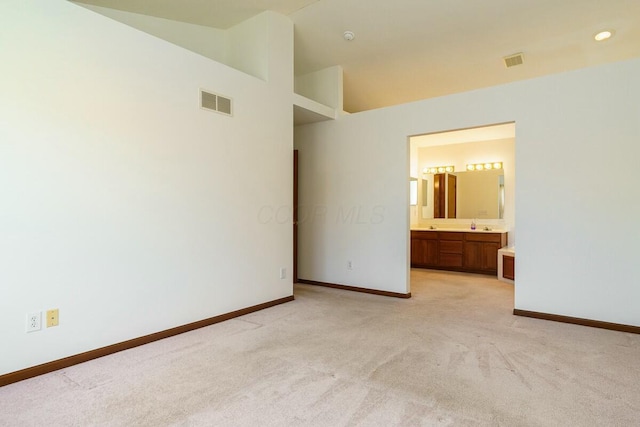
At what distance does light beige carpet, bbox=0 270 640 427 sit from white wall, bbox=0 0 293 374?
358mm

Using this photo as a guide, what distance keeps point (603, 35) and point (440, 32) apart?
184cm

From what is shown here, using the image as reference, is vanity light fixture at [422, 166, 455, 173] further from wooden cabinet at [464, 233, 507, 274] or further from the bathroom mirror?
wooden cabinet at [464, 233, 507, 274]

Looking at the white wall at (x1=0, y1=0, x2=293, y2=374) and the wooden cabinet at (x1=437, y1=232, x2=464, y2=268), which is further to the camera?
the wooden cabinet at (x1=437, y1=232, x2=464, y2=268)

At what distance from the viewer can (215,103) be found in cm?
340

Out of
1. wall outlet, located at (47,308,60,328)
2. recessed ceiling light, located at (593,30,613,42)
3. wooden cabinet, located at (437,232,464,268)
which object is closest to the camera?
wall outlet, located at (47,308,60,328)

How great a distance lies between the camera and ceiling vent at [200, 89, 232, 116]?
330cm

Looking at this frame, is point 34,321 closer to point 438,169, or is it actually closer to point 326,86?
point 326,86

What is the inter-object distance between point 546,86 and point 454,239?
341 centimetres

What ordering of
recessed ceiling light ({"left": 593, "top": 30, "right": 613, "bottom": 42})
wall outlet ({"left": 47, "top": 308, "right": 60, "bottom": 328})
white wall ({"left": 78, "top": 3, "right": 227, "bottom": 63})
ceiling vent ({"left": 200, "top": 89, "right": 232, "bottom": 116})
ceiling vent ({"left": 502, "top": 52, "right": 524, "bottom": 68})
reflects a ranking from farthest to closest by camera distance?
ceiling vent ({"left": 502, "top": 52, "right": 524, "bottom": 68})
recessed ceiling light ({"left": 593, "top": 30, "right": 613, "bottom": 42})
white wall ({"left": 78, "top": 3, "right": 227, "bottom": 63})
ceiling vent ({"left": 200, "top": 89, "right": 232, "bottom": 116})
wall outlet ({"left": 47, "top": 308, "right": 60, "bottom": 328})

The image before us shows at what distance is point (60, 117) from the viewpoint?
7.83 feet

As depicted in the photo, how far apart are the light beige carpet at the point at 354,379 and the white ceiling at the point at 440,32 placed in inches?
126

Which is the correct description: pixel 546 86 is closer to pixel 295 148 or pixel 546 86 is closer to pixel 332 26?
pixel 332 26

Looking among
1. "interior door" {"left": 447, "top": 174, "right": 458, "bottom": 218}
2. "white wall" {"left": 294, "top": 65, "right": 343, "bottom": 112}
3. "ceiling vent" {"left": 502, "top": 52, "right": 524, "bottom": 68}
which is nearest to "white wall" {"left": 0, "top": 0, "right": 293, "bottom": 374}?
"white wall" {"left": 294, "top": 65, "right": 343, "bottom": 112}

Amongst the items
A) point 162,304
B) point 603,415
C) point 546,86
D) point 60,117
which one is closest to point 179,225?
point 162,304
